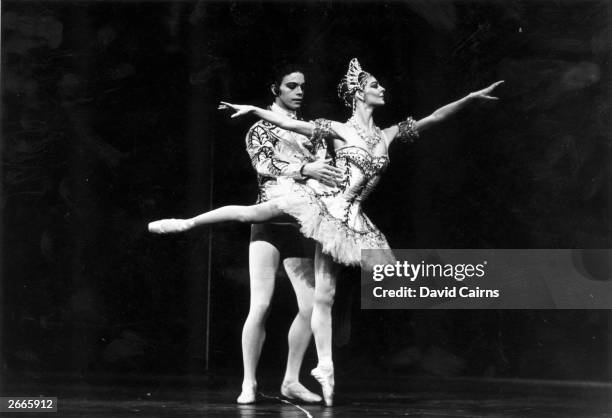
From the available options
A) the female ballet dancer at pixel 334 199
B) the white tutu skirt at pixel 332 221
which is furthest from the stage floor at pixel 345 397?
the white tutu skirt at pixel 332 221

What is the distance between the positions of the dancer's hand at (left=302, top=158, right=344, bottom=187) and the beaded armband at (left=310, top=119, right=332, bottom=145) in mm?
133

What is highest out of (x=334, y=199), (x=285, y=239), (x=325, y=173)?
(x=325, y=173)

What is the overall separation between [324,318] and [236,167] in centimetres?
158

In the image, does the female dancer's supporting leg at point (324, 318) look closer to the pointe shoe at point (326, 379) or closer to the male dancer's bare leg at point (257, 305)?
the pointe shoe at point (326, 379)

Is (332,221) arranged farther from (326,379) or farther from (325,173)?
(326,379)

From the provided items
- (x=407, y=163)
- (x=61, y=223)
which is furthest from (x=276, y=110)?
(x=61, y=223)

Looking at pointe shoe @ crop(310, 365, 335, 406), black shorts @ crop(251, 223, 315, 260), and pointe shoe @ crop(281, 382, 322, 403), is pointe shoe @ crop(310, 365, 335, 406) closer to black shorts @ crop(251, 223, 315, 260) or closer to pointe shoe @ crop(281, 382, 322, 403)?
pointe shoe @ crop(281, 382, 322, 403)

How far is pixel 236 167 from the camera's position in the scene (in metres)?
7.38

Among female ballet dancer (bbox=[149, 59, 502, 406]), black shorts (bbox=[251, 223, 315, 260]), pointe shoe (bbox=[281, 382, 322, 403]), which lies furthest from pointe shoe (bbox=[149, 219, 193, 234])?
pointe shoe (bbox=[281, 382, 322, 403])

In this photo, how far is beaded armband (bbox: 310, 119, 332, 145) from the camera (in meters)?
6.27

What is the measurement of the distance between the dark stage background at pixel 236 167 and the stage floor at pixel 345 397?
0.70 feet

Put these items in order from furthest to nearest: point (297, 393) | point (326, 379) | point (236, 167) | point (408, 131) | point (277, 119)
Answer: point (236, 167), point (408, 131), point (297, 393), point (277, 119), point (326, 379)

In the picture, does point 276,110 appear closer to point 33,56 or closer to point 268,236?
point 268,236

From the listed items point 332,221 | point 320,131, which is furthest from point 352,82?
point 332,221
